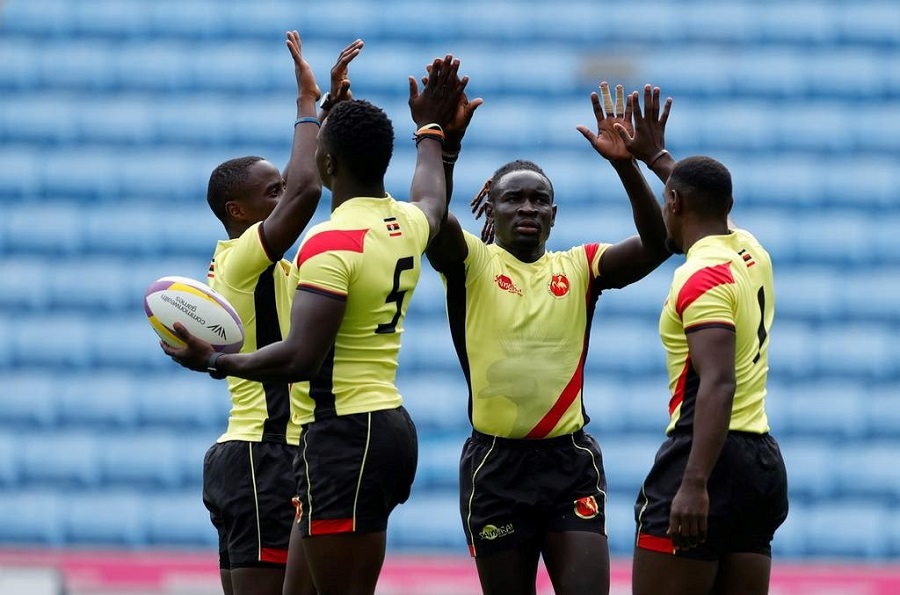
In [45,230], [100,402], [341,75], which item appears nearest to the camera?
[341,75]

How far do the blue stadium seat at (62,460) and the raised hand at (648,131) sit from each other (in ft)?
25.8

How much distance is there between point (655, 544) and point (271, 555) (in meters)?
1.54

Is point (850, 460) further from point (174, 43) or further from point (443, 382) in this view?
point (174, 43)

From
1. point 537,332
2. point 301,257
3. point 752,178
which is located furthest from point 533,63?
point 301,257

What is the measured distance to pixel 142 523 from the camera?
12.2 metres

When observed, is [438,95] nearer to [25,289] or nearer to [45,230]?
[25,289]

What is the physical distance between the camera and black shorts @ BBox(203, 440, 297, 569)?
18.4 feet

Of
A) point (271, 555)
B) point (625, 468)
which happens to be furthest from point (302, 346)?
point (625, 468)

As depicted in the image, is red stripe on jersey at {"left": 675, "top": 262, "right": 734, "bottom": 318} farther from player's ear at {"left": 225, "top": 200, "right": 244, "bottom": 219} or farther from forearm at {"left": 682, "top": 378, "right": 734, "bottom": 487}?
player's ear at {"left": 225, "top": 200, "right": 244, "bottom": 219}

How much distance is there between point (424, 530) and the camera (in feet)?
39.5

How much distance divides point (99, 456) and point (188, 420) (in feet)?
2.75

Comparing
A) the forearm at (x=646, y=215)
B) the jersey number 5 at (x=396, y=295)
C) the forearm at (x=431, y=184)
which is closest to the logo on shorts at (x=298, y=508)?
the jersey number 5 at (x=396, y=295)

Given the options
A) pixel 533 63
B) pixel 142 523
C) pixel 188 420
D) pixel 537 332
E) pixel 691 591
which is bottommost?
pixel 142 523

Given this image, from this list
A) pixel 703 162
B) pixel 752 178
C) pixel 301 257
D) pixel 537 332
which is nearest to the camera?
pixel 301 257
